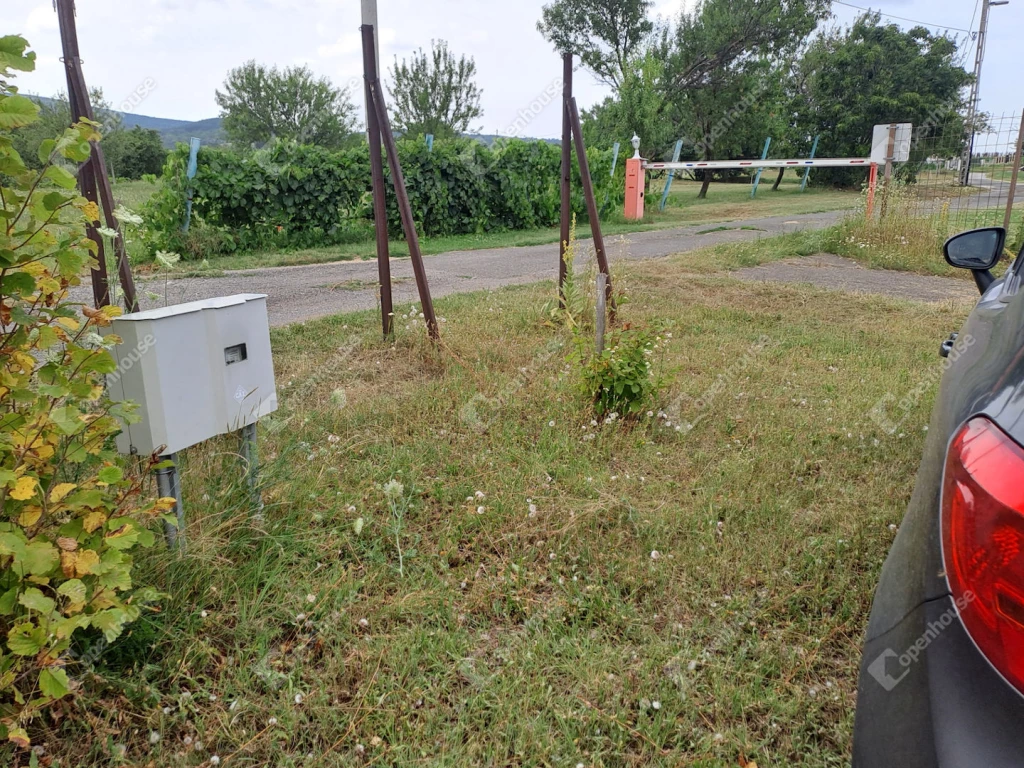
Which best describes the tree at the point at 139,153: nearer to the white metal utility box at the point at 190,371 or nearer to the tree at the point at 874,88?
the white metal utility box at the point at 190,371

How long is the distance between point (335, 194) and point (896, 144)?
362 inches

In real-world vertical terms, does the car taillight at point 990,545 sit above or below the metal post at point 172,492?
above

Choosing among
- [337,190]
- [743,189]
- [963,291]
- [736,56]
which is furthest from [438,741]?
[736,56]

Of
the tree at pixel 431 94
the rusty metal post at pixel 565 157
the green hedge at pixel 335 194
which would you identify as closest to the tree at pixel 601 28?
the tree at pixel 431 94

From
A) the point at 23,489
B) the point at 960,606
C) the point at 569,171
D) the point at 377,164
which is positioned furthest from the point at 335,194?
the point at 960,606

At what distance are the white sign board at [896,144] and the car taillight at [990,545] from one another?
40.9 feet

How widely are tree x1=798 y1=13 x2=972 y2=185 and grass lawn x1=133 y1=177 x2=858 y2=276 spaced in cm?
333

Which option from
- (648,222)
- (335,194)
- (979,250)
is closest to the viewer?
(979,250)

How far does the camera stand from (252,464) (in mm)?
2912

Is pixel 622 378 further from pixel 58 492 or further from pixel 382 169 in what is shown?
pixel 58 492

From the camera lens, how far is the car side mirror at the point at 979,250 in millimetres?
2826

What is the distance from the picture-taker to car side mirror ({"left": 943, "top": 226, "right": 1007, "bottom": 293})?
2826 mm

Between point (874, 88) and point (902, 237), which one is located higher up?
point (874, 88)

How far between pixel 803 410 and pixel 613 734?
2915 millimetres
